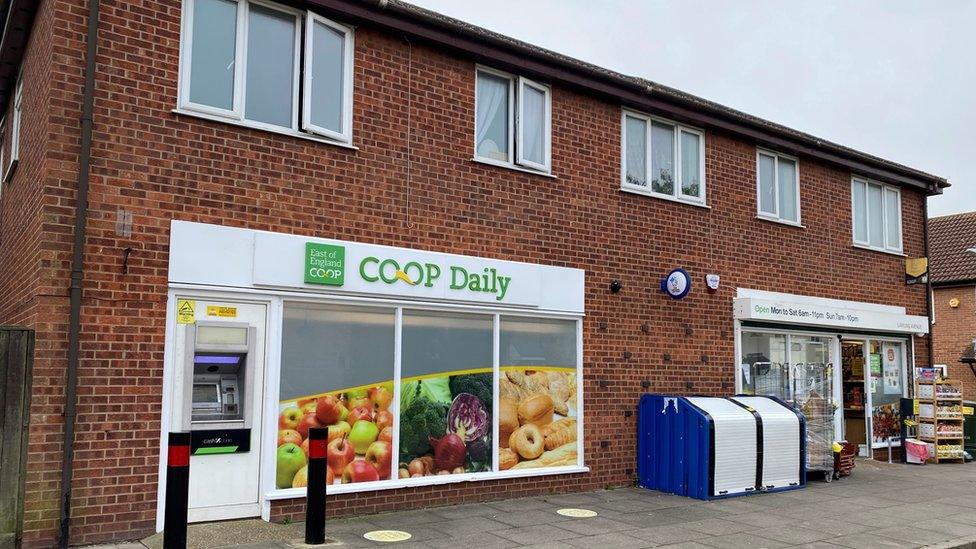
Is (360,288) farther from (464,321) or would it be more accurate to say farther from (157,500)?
(157,500)

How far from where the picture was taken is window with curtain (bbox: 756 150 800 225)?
13672mm

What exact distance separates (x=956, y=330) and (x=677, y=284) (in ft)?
54.5

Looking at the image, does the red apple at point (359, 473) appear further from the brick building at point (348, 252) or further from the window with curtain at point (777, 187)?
the window with curtain at point (777, 187)

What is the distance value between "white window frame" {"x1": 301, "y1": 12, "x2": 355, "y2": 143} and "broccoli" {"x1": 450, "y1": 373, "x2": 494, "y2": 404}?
3.02 metres

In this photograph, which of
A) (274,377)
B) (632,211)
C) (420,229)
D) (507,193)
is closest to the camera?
(274,377)

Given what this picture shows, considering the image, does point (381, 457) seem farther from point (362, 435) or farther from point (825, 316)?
point (825, 316)

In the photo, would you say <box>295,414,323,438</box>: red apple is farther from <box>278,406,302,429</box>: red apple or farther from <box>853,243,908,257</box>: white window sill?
<box>853,243,908,257</box>: white window sill

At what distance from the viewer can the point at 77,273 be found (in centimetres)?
713

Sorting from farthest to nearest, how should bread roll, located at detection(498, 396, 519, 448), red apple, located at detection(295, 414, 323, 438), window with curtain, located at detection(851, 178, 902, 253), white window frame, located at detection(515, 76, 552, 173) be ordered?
1. window with curtain, located at detection(851, 178, 902, 253)
2. white window frame, located at detection(515, 76, 552, 173)
3. bread roll, located at detection(498, 396, 519, 448)
4. red apple, located at detection(295, 414, 323, 438)

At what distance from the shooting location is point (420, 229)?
31.0 ft

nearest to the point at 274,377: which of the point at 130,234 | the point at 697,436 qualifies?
the point at 130,234

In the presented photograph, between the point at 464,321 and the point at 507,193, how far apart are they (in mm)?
1718

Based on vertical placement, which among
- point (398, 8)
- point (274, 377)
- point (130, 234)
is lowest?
point (274, 377)

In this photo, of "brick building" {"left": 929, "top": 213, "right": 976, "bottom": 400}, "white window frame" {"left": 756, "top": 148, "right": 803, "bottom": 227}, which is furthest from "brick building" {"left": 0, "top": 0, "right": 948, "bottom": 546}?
"brick building" {"left": 929, "top": 213, "right": 976, "bottom": 400}
